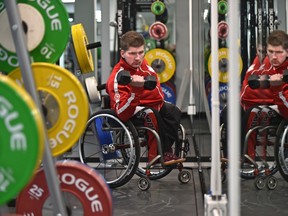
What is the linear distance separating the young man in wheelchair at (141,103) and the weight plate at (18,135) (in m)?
2.74

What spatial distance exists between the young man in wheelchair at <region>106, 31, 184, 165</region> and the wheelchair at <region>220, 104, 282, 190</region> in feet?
4.28

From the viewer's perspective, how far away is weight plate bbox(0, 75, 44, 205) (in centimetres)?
182

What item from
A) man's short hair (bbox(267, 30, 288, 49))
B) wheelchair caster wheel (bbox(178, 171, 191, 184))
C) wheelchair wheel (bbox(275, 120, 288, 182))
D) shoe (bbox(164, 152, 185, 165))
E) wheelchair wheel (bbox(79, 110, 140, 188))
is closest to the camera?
man's short hair (bbox(267, 30, 288, 49))

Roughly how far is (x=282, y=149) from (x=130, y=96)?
1548mm

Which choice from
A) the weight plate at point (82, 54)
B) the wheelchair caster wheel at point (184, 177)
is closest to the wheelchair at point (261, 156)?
the weight plate at point (82, 54)

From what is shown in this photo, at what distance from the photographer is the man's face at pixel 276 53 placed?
3.12m

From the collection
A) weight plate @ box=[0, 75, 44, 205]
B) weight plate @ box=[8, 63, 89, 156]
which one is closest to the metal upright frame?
weight plate @ box=[8, 63, 89, 156]

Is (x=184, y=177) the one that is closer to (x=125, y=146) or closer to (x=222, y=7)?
(x=125, y=146)

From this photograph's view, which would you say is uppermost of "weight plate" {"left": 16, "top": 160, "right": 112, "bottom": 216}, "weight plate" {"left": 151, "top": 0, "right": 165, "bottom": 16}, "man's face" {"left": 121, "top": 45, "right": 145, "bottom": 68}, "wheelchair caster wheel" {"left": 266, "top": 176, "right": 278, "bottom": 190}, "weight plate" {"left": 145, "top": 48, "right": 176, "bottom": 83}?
"weight plate" {"left": 151, "top": 0, "right": 165, "bottom": 16}

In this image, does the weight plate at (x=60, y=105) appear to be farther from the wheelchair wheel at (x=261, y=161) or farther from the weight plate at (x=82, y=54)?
the weight plate at (x=82, y=54)

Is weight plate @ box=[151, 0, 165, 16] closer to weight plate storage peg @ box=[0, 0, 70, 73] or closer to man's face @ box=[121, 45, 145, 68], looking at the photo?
man's face @ box=[121, 45, 145, 68]

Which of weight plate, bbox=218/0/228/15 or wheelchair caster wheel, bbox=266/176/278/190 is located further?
weight plate, bbox=218/0/228/15

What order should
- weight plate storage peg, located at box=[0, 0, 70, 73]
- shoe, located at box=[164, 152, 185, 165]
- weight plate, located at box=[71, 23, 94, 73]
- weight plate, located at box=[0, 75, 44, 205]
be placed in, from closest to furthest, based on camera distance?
weight plate, located at box=[0, 75, 44, 205] → weight plate storage peg, located at box=[0, 0, 70, 73] → weight plate, located at box=[71, 23, 94, 73] → shoe, located at box=[164, 152, 185, 165]

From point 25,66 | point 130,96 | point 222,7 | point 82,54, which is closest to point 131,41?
point 130,96
